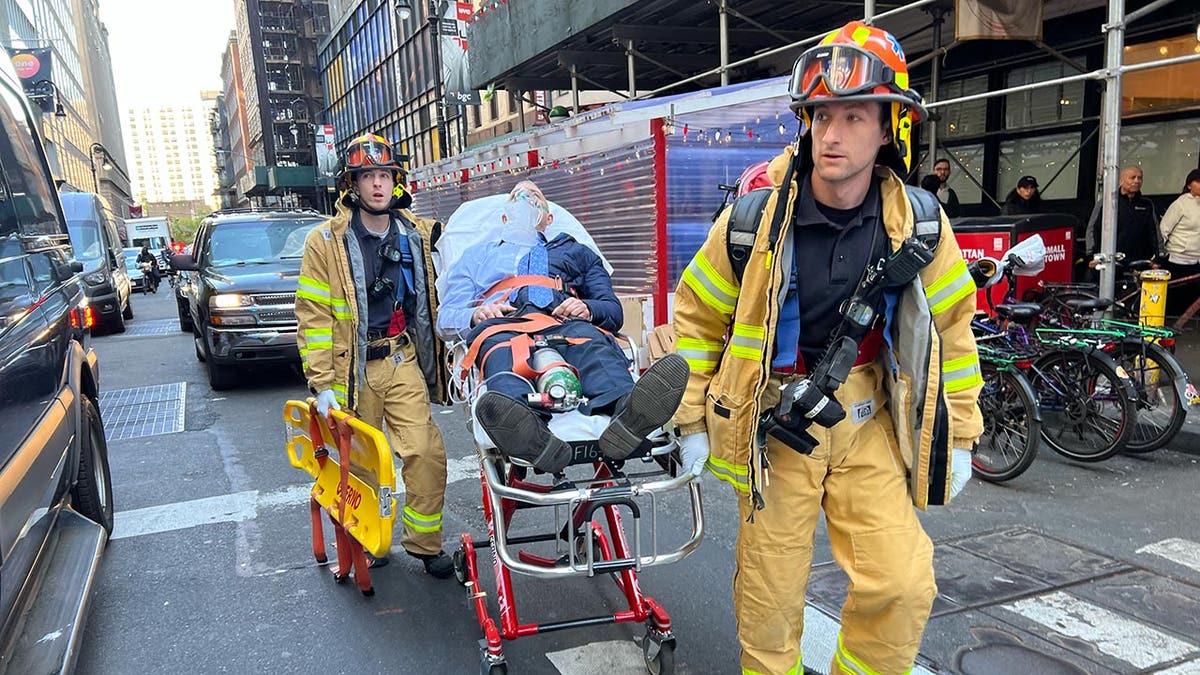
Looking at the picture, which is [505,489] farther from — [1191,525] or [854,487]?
[1191,525]

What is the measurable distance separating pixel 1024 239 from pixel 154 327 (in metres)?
15.2

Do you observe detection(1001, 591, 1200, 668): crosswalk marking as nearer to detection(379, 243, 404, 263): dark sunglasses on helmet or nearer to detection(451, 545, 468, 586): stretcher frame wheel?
detection(451, 545, 468, 586): stretcher frame wheel

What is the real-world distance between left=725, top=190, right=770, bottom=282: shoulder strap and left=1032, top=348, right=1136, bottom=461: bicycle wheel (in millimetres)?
4202

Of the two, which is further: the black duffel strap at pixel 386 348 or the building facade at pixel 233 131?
the building facade at pixel 233 131

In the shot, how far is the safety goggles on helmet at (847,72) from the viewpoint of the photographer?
2.11m

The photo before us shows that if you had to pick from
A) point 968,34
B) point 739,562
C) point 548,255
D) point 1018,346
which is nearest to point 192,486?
point 548,255

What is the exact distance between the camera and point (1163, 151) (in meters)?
9.70

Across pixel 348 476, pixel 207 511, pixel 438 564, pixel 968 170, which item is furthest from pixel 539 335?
pixel 968 170

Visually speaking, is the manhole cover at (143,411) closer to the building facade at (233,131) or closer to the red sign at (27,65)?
the red sign at (27,65)

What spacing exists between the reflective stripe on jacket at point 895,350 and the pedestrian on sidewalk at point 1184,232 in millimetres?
7733

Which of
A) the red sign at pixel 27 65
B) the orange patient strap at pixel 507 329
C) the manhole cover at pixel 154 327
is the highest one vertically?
the red sign at pixel 27 65

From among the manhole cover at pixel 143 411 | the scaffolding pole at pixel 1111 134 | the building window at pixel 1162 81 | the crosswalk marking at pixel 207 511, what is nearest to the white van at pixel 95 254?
the manhole cover at pixel 143 411

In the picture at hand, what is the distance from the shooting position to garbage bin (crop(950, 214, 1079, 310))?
24.4ft

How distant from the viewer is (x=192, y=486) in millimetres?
5680
